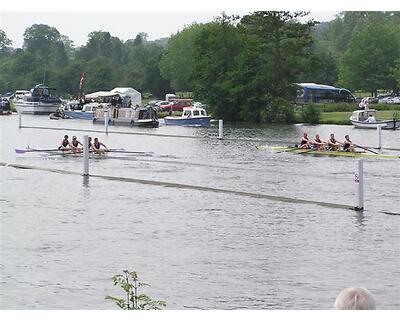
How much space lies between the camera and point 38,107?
108312 millimetres

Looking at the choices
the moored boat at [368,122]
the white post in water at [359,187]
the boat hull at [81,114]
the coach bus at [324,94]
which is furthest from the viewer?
the coach bus at [324,94]

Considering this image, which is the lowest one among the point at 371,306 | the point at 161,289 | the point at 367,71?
the point at 161,289

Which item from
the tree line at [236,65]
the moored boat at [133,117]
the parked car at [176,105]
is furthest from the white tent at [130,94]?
the moored boat at [133,117]

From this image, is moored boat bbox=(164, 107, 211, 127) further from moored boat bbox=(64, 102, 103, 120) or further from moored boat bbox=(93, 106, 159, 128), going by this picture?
moored boat bbox=(64, 102, 103, 120)

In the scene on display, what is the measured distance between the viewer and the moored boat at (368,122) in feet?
229

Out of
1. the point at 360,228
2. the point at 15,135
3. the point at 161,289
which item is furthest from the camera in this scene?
the point at 15,135

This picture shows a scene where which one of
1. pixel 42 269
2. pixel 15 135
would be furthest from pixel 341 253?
pixel 15 135

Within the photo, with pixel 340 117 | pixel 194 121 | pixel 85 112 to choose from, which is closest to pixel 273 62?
pixel 340 117

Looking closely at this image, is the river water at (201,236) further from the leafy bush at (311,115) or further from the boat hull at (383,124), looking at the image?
the leafy bush at (311,115)

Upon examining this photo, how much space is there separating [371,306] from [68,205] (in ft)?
84.4

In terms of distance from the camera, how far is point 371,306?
4.71m

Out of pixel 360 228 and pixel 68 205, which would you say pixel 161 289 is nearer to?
pixel 360 228

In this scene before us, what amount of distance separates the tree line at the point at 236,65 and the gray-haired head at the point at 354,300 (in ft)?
172

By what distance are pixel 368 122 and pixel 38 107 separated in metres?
50.5
